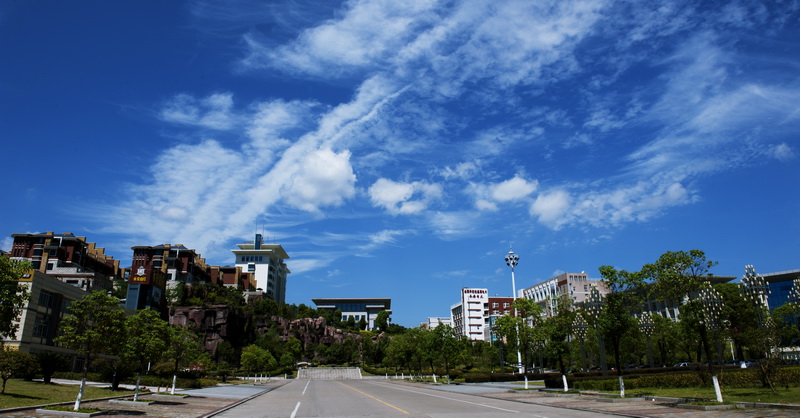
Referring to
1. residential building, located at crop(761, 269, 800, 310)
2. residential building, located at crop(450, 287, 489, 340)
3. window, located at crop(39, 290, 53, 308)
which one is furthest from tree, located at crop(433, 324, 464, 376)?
residential building, located at crop(450, 287, 489, 340)

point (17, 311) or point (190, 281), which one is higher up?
point (190, 281)

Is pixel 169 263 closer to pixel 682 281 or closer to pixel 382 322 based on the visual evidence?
pixel 382 322

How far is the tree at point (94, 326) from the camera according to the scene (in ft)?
72.2

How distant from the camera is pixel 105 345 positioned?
22.4m

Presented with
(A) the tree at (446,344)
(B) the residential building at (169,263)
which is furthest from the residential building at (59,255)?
(A) the tree at (446,344)

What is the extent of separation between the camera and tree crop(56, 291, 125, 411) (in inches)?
866

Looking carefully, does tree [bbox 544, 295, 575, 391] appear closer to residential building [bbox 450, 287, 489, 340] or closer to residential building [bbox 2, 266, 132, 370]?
residential building [bbox 2, 266, 132, 370]

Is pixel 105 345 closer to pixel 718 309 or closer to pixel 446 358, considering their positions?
pixel 718 309

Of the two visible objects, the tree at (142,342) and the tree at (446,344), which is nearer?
the tree at (142,342)

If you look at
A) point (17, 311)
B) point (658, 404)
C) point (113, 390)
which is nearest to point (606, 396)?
point (658, 404)

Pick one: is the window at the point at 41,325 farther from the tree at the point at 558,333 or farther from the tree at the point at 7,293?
the tree at the point at 558,333

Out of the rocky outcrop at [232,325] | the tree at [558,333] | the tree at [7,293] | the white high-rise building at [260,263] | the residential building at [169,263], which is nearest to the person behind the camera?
the tree at [7,293]

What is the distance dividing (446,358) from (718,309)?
44266 millimetres

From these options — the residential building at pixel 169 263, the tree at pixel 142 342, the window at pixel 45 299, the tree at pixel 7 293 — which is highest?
the residential building at pixel 169 263
